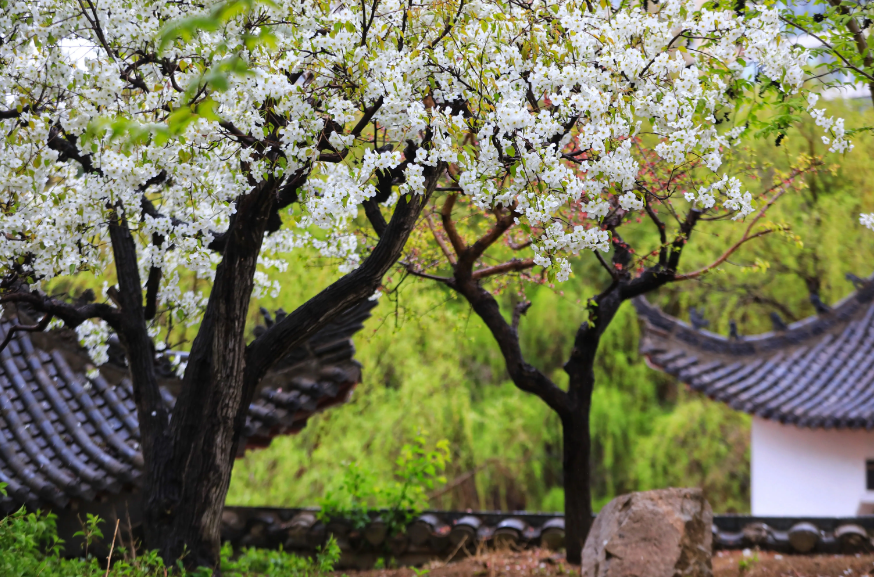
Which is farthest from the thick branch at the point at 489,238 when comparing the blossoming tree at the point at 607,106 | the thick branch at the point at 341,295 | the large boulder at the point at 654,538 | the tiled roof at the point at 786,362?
the tiled roof at the point at 786,362

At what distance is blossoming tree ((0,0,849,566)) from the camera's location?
10.5 ft

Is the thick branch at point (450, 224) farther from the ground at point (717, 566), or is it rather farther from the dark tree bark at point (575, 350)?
the ground at point (717, 566)

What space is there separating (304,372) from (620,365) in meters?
7.47

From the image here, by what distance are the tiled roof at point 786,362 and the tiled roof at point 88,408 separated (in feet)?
10.9

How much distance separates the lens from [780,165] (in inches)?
396

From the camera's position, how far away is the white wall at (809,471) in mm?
7656

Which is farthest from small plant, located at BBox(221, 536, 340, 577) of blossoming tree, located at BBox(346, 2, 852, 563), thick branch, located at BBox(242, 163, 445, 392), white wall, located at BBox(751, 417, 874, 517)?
white wall, located at BBox(751, 417, 874, 517)

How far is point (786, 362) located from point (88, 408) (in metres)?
6.53

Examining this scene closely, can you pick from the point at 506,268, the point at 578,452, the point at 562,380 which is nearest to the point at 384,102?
the point at 506,268

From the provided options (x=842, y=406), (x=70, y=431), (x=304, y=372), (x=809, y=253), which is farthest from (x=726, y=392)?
(x=70, y=431)

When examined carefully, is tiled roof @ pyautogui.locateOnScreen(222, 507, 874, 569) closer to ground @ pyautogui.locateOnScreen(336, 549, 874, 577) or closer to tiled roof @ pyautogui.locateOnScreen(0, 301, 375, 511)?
ground @ pyautogui.locateOnScreen(336, 549, 874, 577)

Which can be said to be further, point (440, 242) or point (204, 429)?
point (440, 242)

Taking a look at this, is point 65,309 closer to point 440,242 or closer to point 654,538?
point 440,242

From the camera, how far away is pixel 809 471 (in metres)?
7.84
